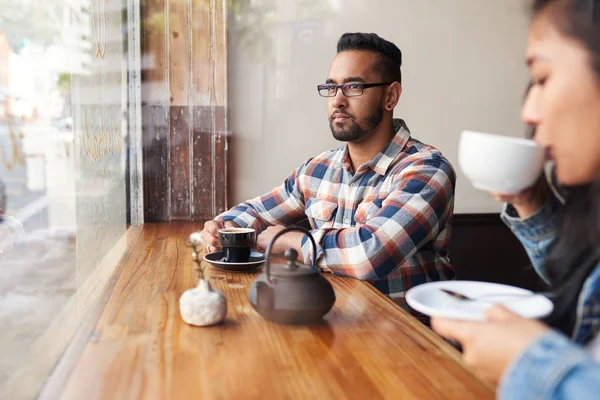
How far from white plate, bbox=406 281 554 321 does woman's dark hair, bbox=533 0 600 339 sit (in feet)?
0.22

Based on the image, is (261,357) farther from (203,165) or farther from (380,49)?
(203,165)

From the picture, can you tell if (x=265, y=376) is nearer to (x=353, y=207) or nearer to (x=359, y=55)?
(x=353, y=207)

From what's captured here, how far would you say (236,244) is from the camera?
1748 mm

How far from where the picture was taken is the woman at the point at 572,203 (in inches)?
26.7

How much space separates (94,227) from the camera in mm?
1967

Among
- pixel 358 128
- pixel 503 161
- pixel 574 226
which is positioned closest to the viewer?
pixel 503 161

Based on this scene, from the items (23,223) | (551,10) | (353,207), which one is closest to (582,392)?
(551,10)

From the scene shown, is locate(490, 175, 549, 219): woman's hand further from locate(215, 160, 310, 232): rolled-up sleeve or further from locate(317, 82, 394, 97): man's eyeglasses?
locate(215, 160, 310, 232): rolled-up sleeve

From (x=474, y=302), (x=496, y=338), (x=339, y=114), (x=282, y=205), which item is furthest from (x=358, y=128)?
(x=496, y=338)

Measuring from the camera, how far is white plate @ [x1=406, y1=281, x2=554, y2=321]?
942 mm

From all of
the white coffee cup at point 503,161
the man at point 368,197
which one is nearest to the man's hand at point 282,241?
the man at point 368,197

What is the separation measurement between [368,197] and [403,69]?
1.27 metres

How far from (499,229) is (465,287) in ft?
7.67

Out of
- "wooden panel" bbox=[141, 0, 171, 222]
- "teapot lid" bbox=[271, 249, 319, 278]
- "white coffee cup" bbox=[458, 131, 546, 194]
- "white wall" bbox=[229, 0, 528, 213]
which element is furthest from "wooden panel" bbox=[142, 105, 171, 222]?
"white coffee cup" bbox=[458, 131, 546, 194]
